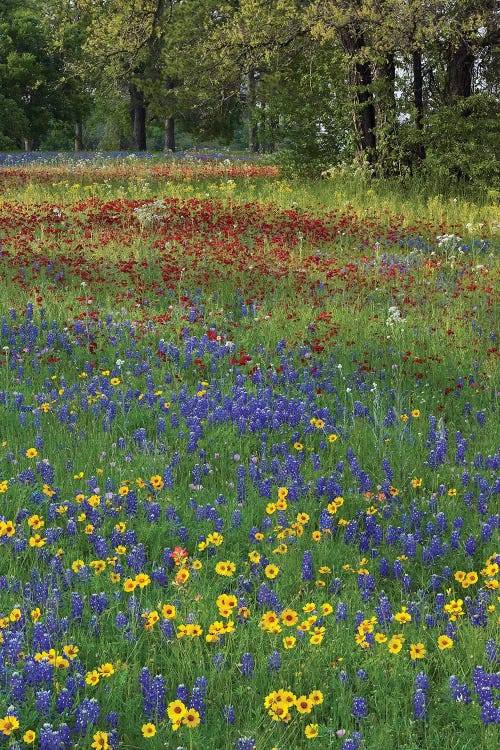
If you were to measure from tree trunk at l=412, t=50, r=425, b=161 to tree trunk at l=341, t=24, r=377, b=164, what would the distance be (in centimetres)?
92

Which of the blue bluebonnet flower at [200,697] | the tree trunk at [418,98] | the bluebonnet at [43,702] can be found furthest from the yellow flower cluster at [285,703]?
the tree trunk at [418,98]

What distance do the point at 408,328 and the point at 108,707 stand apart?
18.4ft

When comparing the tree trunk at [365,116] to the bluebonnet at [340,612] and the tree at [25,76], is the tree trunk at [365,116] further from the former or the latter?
the tree at [25,76]

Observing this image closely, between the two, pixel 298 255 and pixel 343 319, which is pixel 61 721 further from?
pixel 298 255

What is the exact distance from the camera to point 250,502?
4449 mm

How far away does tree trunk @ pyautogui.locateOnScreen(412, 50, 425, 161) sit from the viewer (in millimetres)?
15273

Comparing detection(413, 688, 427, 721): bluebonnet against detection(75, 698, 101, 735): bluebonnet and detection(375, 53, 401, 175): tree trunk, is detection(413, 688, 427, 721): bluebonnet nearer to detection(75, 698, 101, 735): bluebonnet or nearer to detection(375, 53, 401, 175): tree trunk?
detection(75, 698, 101, 735): bluebonnet

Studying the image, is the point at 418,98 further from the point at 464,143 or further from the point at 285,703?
the point at 285,703

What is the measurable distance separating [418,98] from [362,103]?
1181mm

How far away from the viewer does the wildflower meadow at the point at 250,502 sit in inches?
110

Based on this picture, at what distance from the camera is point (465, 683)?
9.64 ft

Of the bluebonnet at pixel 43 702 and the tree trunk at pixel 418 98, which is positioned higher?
the tree trunk at pixel 418 98

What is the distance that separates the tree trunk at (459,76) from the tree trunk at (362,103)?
5.65 feet

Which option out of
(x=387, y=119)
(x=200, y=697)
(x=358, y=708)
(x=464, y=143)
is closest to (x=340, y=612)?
(x=358, y=708)
